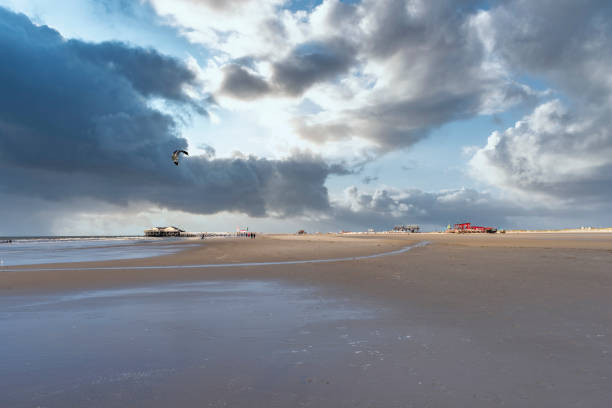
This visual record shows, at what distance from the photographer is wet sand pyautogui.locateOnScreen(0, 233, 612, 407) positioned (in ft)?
12.1

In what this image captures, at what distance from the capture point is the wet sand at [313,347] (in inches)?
146

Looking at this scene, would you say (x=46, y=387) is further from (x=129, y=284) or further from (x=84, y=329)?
(x=129, y=284)

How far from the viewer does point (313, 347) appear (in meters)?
5.24

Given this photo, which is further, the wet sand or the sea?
the sea

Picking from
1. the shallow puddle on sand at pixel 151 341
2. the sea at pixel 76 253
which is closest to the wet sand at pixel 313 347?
the shallow puddle on sand at pixel 151 341

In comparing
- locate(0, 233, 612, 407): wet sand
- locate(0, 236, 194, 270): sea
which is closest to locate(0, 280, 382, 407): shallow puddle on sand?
locate(0, 233, 612, 407): wet sand

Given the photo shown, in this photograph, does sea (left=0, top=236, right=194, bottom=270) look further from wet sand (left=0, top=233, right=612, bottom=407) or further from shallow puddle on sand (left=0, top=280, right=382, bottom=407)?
shallow puddle on sand (left=0, top=280, right=382, bottom=407)

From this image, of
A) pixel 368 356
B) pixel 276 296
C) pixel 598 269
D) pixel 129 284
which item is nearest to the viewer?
pixel 368 356

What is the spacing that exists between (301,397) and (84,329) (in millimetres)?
5095

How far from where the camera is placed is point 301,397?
11.9 ft

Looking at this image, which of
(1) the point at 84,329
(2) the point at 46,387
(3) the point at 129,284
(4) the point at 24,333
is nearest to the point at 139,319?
(1) the point at 84,329

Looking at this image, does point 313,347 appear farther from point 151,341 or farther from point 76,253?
point 76,253

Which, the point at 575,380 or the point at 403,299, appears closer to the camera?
the point at 575,380

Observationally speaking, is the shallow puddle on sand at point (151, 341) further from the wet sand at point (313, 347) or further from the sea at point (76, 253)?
the sea at point (76, 253)
